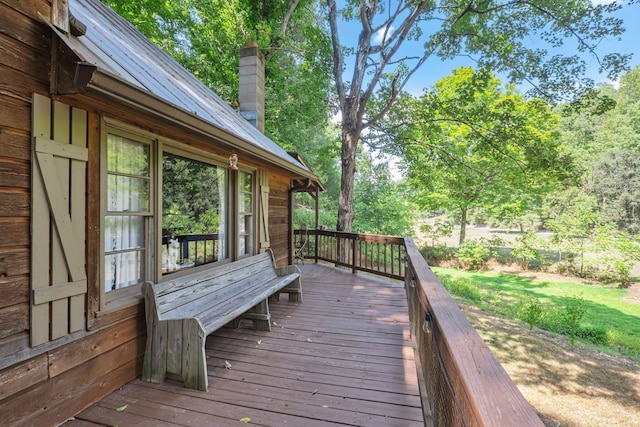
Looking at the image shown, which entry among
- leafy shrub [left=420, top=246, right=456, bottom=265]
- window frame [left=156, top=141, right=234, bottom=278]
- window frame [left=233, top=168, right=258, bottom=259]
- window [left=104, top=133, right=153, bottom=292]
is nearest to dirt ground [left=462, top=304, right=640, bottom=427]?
window frame [left=233, top=168, right=258, bottom=259]

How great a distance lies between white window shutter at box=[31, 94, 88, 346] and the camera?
182 centimetres

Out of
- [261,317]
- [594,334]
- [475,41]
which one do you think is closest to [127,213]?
[261,317]

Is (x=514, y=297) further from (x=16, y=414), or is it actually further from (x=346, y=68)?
(x=16, y=414)

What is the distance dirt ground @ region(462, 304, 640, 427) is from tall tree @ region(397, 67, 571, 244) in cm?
562

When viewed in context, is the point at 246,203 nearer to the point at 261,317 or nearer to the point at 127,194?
the point at 261,317

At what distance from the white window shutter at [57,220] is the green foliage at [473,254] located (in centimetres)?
1448

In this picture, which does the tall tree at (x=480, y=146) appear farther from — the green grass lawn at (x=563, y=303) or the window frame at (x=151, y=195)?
the window frame at (x=151, y=195)

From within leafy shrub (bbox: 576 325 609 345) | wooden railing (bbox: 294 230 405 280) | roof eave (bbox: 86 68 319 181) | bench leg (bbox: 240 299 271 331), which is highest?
roof eave (bbox: 86 68 319 181)

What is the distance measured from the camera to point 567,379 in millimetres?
4309

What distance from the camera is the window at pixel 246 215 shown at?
4621 mm

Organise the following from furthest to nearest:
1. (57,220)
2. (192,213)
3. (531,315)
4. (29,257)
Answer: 1. (531,315)
2. (192,213)
3. (57,220)
4. (29,257)

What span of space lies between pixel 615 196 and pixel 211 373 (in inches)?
980

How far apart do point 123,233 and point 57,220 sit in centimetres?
67

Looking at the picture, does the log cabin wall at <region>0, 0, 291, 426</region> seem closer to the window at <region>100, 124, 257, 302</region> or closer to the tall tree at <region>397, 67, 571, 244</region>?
the window at <region>100, 124, 257, 302</region>
